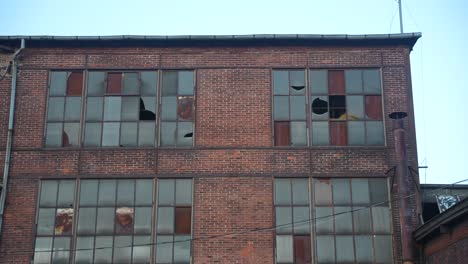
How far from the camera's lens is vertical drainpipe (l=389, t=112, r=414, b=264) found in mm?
21562

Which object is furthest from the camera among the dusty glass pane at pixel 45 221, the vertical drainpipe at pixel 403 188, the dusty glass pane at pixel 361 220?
the dusty glass pane at pixel 45 221

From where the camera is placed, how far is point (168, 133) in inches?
930

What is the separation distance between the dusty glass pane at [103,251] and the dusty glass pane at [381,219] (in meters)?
8.20

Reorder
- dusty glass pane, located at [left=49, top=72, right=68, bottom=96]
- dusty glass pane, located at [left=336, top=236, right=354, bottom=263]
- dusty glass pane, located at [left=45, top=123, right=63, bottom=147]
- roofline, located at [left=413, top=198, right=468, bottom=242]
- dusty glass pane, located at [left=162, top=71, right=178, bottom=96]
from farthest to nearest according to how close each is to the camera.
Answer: dusty glass pane, located at [left=49, top=72, right=68, bottom=96]
dusty glass pane, located at [left=162, top=71, right=178, bottom=96]
dusty glass pane, located at [left=45, top=123, right=63, bottom=147]
dusty glass pane, located at [left=336, top=236, right=354, bottom=263]
roofline, located at [left=413, top=198, right=468, bottom=242]

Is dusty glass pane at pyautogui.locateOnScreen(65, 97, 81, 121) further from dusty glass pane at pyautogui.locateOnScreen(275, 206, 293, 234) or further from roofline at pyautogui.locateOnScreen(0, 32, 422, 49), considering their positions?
dusty glass pane at pyautogui.locateOnScreen(275, 206, 293, 234)

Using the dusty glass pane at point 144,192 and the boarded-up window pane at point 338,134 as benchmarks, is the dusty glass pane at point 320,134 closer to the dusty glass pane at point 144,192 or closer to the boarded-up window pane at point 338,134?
the boarded-up window pane at point 338,134

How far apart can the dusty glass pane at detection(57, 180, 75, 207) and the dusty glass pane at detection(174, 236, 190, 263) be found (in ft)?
11.8

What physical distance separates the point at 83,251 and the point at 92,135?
380 cm

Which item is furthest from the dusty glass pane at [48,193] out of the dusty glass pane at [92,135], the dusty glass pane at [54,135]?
the dusty glass pane at [92,135]

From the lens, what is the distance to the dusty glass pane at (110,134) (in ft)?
77.4

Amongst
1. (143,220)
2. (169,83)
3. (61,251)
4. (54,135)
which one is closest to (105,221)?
(143,220)

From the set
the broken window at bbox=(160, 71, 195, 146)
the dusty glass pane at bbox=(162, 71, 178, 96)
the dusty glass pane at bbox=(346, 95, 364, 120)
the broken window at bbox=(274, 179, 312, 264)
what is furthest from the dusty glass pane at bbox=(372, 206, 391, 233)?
the dusty glass pane at bbox=(162, 71, 178, 96)

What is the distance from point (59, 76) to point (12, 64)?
1.64 metres

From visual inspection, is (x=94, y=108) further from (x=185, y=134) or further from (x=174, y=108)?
(x=185, y=134)
